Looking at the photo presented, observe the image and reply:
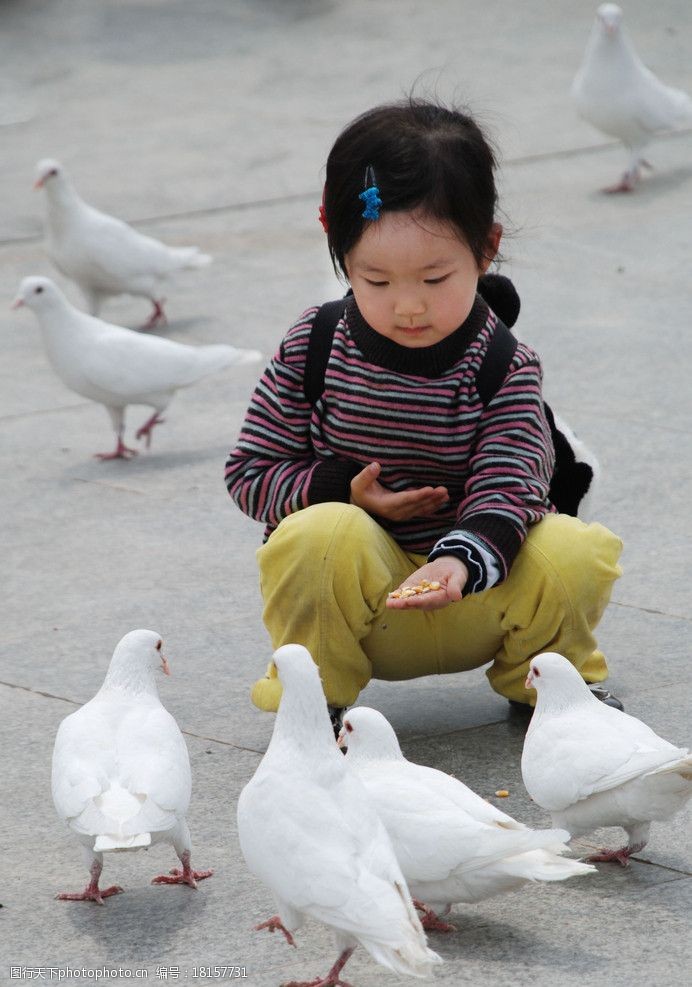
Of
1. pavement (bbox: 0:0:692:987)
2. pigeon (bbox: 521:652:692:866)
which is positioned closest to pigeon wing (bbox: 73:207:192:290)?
pavement (bbox: 0:0:692:987)

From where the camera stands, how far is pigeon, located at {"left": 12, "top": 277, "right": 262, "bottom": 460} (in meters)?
5.79

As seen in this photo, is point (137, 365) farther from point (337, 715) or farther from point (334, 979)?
point (334, 979)

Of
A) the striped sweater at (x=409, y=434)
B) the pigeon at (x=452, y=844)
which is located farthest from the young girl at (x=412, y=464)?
the pigeon at (x=452, y=844)

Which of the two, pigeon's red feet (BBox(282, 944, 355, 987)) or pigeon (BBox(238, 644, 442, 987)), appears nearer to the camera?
pigeon (BBox(238, 644, 442, 987))

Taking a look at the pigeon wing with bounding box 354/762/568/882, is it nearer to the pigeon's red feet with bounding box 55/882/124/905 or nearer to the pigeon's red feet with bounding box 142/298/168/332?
the pigeon's red feet with bounding box 55/882/124/905

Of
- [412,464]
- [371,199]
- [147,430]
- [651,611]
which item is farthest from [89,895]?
→ [147,430]

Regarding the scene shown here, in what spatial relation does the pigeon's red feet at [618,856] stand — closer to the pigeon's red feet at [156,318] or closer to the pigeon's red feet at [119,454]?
the pigeon's red feet at [119,454]

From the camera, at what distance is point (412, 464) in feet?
11.1

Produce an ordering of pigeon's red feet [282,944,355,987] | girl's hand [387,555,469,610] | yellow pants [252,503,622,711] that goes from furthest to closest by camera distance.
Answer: yellow pants [252,503,622,711]
girl's hand [387,555,469,610]
pigeon's red feet [282,944,355,987]

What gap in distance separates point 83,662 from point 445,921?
1523 millimetres

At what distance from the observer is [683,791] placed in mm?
2707

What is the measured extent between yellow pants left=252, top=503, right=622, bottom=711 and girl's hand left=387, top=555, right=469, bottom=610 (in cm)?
21

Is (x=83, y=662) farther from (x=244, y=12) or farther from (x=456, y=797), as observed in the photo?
(x=244, y=12)

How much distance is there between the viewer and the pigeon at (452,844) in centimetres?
247
